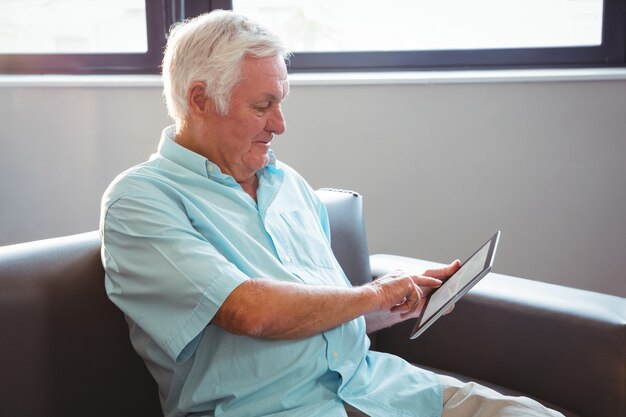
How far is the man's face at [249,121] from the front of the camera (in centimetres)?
155

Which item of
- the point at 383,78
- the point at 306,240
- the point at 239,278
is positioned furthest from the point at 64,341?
the point at 383,78

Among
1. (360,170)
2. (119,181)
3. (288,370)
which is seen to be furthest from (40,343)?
(360,170)

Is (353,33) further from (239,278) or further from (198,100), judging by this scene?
(239,278)

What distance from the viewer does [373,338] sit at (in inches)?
78.6

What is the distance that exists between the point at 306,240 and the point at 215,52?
1.37 feet

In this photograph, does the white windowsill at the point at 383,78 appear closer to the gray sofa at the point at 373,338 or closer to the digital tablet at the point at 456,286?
the gray sofa at the point at 373,338

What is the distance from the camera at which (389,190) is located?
9.46 ft

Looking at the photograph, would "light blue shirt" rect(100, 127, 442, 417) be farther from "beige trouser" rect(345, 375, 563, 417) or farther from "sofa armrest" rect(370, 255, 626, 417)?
"sofa armrest" rect(370, 255, 626, 417)

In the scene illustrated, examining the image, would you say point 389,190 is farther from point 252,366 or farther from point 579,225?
point 252,366

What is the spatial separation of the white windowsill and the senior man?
119cm

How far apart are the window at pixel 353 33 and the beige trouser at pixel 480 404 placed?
1.65m

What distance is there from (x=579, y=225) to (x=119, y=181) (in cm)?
184

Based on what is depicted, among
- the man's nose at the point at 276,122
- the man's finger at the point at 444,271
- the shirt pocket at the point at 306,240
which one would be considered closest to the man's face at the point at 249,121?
the man's nose at the point at 276,122

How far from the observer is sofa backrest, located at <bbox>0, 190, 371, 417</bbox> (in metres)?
1.33
